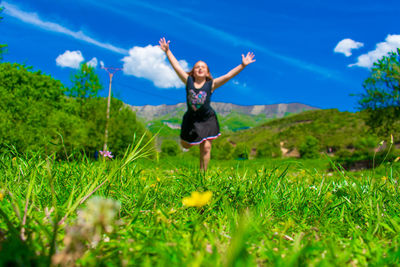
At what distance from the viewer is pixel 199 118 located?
6066 mm

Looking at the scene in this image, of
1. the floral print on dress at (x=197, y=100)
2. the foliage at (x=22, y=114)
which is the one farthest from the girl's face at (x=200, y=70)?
the foliage at (x=22, y=114)

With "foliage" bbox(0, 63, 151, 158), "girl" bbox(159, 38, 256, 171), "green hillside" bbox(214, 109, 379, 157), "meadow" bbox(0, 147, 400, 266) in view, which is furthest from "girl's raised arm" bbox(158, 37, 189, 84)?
"green hillside" bbox(214, 109, 379, 157)

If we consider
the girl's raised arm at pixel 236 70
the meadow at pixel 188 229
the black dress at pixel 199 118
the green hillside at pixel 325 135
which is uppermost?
the green hillside at pixel 325 135

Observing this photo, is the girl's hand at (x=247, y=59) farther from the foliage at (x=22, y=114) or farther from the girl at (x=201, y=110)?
the foliage at (x=22, y=114)

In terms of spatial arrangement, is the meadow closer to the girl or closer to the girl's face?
the girl

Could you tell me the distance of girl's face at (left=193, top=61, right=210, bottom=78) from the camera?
6418 mm

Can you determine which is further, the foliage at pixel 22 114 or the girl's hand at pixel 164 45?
the foliage at pixel 22 114

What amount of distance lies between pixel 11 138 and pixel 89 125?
2092 cm

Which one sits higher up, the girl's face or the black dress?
the girl's face

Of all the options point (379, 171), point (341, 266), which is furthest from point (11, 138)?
point (379, 171)

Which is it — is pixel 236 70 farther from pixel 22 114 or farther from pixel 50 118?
pixel 50 118

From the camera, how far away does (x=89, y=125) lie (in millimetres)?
28938

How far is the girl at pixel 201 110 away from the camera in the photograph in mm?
5895

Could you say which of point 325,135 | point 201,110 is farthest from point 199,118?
point 325,135
